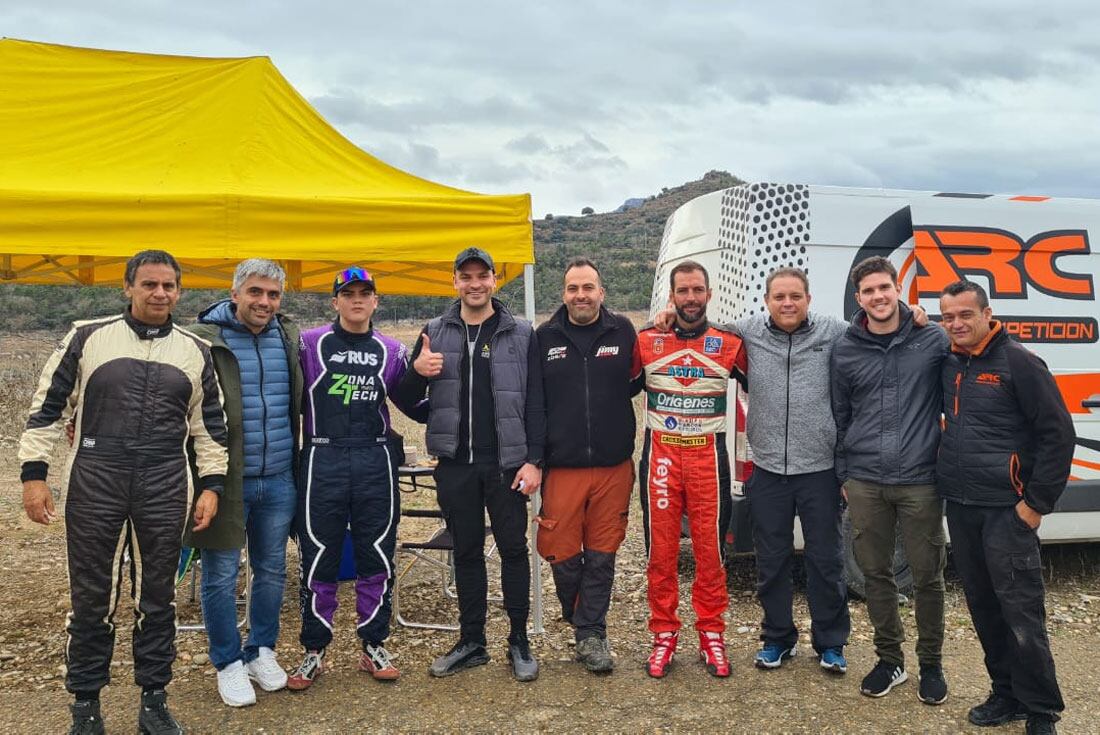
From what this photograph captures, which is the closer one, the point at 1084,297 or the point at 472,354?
the point at 472,354

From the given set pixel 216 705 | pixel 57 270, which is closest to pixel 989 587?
pixel 216 705

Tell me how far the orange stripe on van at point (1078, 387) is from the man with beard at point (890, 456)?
183 centimetres

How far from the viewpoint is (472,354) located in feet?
12.7

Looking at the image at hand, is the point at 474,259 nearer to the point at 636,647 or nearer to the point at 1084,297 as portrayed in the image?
the point at 636,647

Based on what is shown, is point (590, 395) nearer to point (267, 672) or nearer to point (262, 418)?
point (262, 418)

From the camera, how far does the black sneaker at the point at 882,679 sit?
3727 millimetres

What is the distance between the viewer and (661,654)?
13.1 feet

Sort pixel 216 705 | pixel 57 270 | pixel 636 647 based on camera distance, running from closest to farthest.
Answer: pixel 216 705 < pixel 636 647 < pixel 57 270

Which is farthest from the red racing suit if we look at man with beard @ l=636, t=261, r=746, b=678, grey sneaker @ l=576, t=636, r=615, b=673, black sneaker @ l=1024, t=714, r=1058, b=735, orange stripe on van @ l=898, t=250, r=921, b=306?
orange stripe on van @ l=898, t=250, r=921, b=306

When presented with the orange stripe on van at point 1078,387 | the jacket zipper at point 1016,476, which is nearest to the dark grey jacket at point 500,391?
the jacket zipper at point 1016,476

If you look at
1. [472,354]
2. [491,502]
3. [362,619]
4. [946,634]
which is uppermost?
[472,354]

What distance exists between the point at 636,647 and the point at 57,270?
462 cm

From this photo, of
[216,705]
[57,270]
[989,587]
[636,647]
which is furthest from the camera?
[57,270]

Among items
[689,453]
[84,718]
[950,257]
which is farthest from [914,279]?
[84,718]
